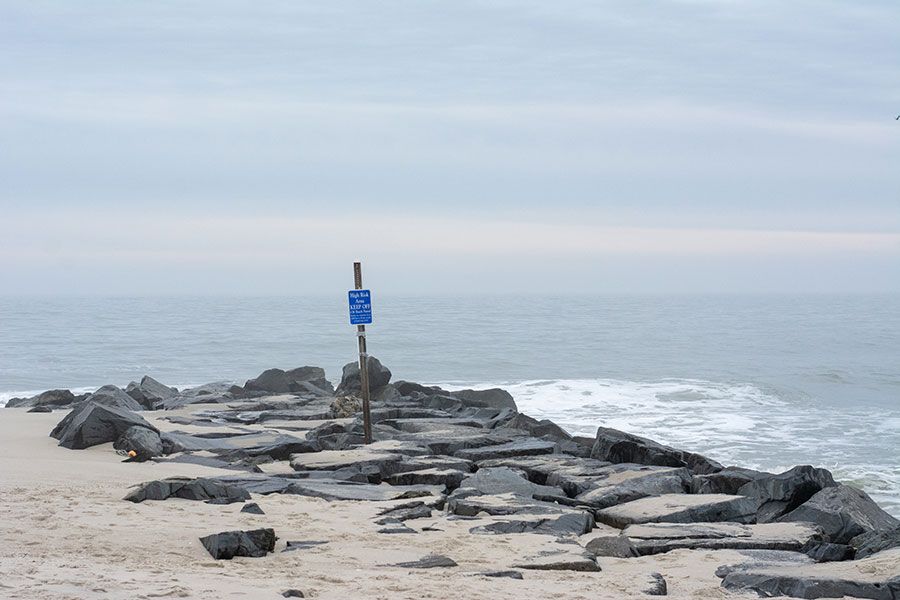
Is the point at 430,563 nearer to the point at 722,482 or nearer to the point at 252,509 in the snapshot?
the point at 252,509

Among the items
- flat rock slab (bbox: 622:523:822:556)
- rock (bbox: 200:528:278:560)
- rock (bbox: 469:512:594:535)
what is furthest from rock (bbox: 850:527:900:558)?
rock (bbox: 200:528:278:560)

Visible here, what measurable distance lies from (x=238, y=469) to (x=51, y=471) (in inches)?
90.7

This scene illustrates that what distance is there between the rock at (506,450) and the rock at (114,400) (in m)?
6.29

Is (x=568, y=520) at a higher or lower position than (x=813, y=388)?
higher

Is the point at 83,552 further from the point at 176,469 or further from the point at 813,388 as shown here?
the point at 813,388

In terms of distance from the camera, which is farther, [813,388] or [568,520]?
[813,388]

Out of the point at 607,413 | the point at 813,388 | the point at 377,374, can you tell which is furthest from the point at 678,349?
the point at 377,374

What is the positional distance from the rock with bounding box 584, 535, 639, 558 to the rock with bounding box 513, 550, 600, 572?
18.3 inches

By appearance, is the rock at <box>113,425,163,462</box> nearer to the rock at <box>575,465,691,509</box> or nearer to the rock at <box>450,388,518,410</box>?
the rock at <box>575,465,691,509</box>

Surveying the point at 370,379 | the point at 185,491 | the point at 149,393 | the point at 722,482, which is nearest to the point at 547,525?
the point at 722,482

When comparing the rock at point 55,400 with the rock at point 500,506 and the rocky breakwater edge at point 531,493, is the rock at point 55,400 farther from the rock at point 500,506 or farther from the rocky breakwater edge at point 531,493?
the rock at point 500,506

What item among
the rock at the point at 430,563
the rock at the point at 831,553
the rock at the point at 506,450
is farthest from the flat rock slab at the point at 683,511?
the rock at the point at 506,450

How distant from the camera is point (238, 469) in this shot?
12641mm

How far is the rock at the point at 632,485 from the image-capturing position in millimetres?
10984
